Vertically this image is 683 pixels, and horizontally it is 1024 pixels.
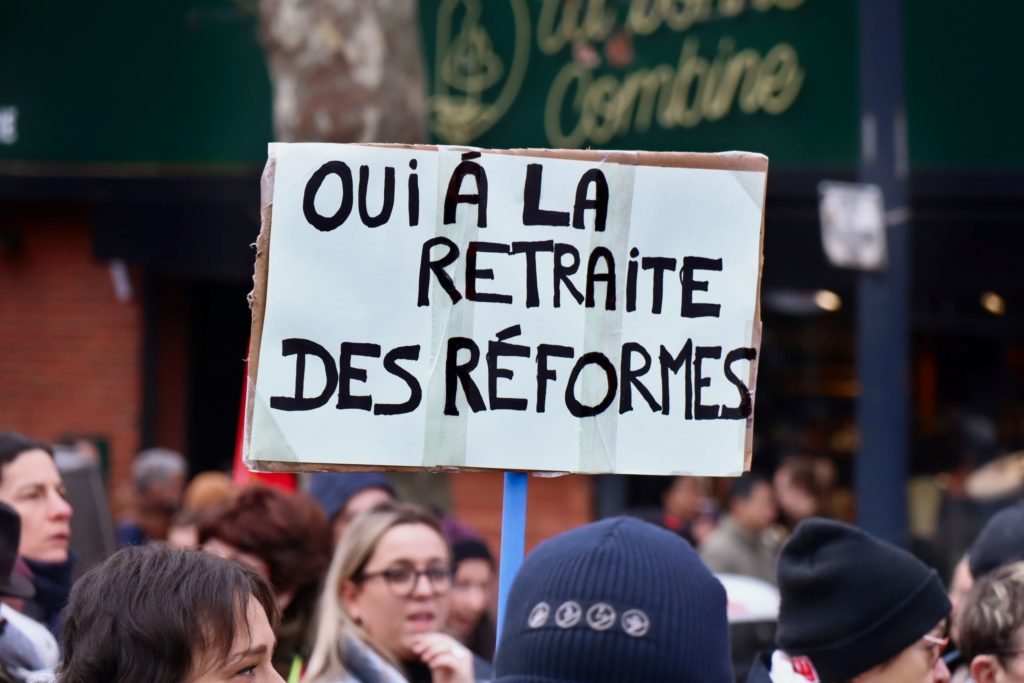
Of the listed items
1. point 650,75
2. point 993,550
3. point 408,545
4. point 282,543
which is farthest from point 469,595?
point 650,75

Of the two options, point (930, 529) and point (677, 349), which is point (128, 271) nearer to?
point (930, 529)

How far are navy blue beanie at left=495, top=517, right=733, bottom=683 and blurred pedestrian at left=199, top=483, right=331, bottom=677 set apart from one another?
2270 millimetres

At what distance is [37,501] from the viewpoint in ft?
13.7

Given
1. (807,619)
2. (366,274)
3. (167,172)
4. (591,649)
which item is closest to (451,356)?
(366,274)

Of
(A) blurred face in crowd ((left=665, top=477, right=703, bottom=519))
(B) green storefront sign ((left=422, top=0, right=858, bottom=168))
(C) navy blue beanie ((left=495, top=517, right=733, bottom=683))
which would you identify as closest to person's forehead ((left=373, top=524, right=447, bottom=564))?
(C) navy blue beanie ((left=495, top=517, right=733, bottom=683))

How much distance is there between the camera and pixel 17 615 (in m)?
3.71

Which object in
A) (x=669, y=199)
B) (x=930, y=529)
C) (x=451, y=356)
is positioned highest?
(x=669, y=199)

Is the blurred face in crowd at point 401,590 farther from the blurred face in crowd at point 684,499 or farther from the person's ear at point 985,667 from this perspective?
the blurred face in crowd at point 684,499

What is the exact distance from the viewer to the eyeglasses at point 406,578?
409cm

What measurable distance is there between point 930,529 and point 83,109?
672cm

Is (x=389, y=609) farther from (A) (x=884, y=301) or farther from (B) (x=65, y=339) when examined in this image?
(B) (x=65, y=339)

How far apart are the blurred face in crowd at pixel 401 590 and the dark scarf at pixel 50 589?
79 cm

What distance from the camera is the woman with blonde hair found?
3869 millimetres

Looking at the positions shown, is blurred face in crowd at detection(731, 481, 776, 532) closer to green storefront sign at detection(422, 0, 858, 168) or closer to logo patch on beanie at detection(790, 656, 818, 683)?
green storefront sign at detection(422, 0, 858, 168)
